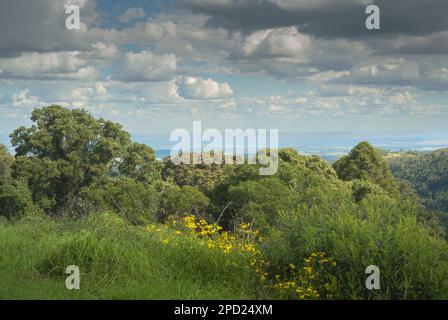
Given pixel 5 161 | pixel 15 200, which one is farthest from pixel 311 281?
pixel 5 161

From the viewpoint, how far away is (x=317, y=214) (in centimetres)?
765

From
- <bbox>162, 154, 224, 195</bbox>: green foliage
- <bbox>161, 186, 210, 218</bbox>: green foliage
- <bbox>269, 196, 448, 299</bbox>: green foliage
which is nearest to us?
<bbox>269, 196, 448, 299</bbox>: green foliage

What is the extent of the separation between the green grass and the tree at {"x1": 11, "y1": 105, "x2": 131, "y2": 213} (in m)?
28.5

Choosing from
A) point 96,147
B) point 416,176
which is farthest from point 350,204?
point 416,176

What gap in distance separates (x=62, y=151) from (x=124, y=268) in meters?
32.8

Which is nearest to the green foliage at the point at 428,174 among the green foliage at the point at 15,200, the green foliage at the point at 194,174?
the green foliage at the point at 194,174

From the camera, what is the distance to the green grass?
20.7 feet

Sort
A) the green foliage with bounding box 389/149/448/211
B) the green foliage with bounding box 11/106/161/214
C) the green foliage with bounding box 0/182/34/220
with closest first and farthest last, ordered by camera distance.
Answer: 1. the green foliage with bounding box 0/182/34/220
2. the green foliage with bounding box 11/106/161/214
3. the green foliage with bounding box 389/149/448/211

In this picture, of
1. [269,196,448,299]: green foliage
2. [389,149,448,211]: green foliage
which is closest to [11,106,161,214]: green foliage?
[269,196,448,299]: green foliage

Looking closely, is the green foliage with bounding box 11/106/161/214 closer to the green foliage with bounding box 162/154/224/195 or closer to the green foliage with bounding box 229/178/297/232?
the green foliage with bounding box 162/154/224/195

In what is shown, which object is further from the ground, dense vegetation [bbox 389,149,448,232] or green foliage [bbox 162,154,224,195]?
green foliage [bbox 162,154,224,195]

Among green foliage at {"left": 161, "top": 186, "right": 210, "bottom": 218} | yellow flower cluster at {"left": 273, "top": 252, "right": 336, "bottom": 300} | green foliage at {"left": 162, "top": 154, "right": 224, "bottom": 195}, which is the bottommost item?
green foliage at {"left": 161, "top": 186, "right": 210, "bottom": 218}

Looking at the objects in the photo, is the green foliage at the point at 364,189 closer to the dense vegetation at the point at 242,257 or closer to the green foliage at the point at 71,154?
the green foliage at the point at 71,154
